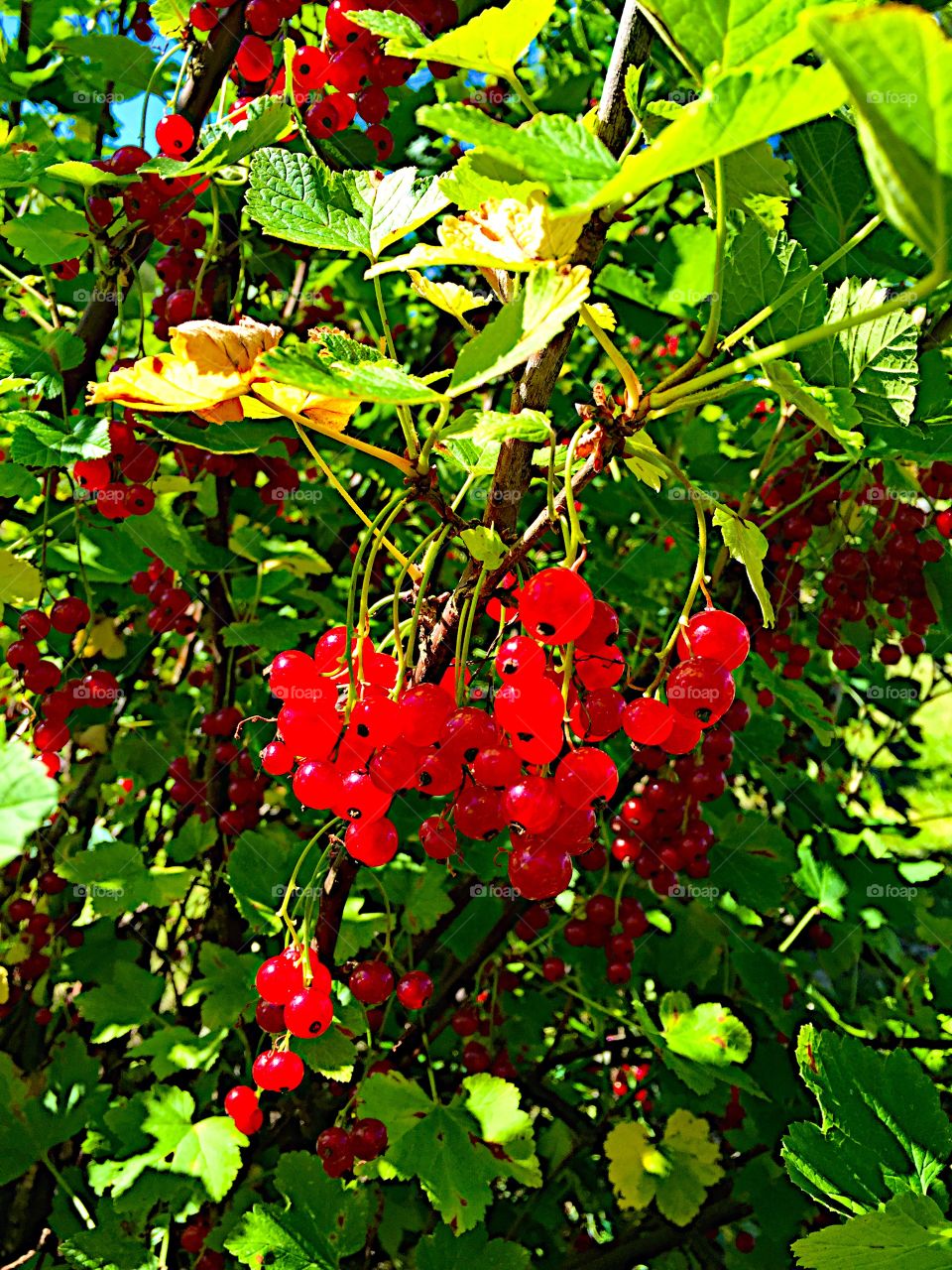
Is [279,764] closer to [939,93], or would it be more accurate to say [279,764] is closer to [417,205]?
[417,205]

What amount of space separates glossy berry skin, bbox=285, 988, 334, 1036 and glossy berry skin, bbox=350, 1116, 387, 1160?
35cm

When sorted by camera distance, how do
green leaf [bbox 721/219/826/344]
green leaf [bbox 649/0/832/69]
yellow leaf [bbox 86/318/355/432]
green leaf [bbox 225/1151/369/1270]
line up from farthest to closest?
green leaf [bbox 225/1151/369/1270] → green leaf [bbox 721/219/826/344] → yellow leaf [bbox 86/318/355/432] → green leaf [bbox 649/0/832/69]

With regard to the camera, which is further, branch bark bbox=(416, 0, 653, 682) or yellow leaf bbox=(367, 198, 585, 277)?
branch bark bbox=(416, 0, 653, 682)

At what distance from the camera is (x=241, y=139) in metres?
0.88

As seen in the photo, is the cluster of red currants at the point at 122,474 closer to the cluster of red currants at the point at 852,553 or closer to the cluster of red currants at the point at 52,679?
the cluster of red currants at the point at 52,679

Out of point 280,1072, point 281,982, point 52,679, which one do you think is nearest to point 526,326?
point 281,982

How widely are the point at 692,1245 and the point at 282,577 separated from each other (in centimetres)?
140

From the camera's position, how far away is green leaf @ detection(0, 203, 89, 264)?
1057 mm

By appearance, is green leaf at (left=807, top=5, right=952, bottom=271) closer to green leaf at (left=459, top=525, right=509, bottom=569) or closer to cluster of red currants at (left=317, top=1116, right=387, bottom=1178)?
green leaf at (left=459, top=525, right=509, bottom=569)

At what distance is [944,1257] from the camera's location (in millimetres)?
576

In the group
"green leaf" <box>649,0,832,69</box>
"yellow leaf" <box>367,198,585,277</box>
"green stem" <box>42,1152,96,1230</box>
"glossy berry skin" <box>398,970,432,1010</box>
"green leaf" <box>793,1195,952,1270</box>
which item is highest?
"green leaf" <box>649,0,832,69</box>

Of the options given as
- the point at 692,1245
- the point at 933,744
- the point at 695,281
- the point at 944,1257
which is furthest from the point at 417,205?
the point at 933,744

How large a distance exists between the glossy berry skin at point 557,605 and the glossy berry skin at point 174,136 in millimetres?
771

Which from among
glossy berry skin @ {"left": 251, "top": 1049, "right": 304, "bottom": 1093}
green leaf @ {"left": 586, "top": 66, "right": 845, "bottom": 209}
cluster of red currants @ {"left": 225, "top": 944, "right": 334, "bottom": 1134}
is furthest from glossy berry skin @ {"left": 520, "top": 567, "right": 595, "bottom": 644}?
glossy berry skin @ {"left": 251, "top": 1049, "right": 304, "bottom": 1093}
